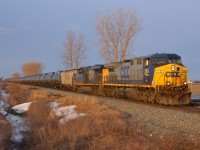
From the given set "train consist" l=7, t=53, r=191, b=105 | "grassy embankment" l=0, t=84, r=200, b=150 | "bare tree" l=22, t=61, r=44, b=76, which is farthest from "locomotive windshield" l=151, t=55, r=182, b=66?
"bare tree" l=22, t=61, r=44, b=76

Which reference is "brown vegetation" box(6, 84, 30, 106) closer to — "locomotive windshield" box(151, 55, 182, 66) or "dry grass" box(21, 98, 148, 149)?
"locomotive windshield" box(151, 55, 182, 66)

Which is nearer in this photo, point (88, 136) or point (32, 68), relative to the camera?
point (88, 136)

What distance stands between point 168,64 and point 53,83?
37337 millimetres

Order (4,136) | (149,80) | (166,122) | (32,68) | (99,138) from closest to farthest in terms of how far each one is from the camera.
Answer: (99,138), (4,136), (166,122), (149,80), (32,68)

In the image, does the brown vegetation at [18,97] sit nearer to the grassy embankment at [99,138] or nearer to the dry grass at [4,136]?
the dry grass at [4,136]

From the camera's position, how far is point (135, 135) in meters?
9.51

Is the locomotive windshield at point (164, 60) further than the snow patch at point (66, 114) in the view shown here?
Yes

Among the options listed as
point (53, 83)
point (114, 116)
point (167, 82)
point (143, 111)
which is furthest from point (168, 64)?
point (53, 83)

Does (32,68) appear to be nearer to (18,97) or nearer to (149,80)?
(18,97)

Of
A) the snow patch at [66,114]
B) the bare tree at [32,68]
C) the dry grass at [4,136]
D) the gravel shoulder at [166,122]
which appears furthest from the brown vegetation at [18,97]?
the bare tree at [32,68]

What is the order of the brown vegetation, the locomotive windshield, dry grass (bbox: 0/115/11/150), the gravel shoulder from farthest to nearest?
the brown vegetation → the locomotive windshield → dry grass (bbox: 0/115/11/150) → the gravel shoulder

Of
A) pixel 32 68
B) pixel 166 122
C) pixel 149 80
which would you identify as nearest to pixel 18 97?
pixel 149 80

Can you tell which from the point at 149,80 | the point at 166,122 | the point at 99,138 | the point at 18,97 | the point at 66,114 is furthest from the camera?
the point at 18,97

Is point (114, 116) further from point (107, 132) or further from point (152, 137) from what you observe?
point (152, 137)
